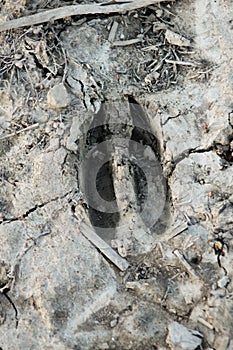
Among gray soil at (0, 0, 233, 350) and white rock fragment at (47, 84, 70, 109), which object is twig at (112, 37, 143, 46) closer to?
gray soil at (0, 0, 233, 350)

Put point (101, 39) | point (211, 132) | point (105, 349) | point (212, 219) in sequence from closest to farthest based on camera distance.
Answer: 1. point (105, 349)
2. point (212, 219)
3. point (211, 132)
4. point (101, 39)

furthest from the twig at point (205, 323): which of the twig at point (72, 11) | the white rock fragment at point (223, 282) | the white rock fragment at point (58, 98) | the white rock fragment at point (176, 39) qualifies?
the twig at point (72, 11)

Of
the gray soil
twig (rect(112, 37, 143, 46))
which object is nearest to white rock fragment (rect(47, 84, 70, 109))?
the gray soil

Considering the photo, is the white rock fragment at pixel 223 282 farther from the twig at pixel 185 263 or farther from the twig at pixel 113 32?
the twig at pixel 113 32

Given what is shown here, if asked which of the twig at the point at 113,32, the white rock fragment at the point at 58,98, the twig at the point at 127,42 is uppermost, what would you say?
the twig at the point at 113,32

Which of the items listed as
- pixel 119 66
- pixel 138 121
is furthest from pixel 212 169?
pixel 119 66

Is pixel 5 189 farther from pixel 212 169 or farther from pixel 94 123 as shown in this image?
pixel 212 169
